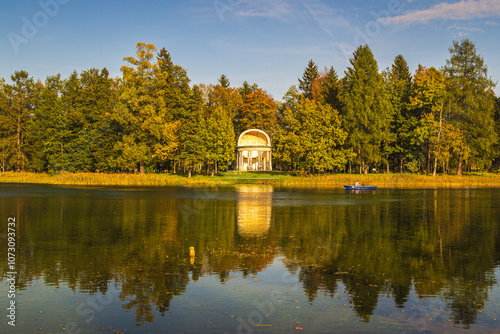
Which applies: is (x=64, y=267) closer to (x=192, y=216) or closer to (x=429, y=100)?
(x=192, y=216)

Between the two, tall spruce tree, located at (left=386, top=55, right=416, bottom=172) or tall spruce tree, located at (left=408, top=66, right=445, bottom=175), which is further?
tall spruce tree, located at (left=386, top=55, right=416, bottom=172)

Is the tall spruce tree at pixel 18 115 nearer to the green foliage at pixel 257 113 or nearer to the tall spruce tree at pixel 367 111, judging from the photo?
the green foliage at pixel 257 113

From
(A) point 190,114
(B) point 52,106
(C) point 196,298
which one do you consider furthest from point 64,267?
(B) point 52,106

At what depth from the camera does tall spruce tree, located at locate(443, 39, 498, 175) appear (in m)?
76.9

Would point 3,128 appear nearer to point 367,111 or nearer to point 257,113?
point 257,113

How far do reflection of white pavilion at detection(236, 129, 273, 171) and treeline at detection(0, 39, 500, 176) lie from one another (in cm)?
888

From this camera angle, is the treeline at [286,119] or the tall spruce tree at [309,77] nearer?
the treeline at [286,119]

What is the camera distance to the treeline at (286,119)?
78.3 m

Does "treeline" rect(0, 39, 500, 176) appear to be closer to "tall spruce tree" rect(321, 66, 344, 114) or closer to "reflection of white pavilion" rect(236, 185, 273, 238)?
"tall spruce tree" rect(321, 66, 344, 114)

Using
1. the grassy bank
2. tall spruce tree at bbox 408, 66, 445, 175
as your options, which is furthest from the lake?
tall spruce tree at bbox 408, 66, 445, 175

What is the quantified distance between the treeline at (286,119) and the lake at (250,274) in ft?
167

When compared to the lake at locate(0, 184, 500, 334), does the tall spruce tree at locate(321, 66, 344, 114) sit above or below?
above

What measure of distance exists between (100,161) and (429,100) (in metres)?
59.8

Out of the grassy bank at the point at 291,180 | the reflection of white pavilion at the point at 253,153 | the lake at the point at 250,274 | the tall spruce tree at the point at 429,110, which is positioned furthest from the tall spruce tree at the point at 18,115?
the tall spruce tree at the point at 429,110
